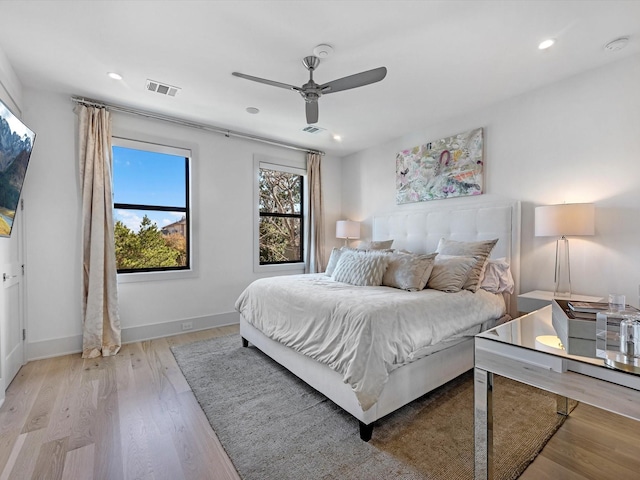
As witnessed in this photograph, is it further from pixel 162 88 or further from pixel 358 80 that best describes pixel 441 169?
pixel 162 88

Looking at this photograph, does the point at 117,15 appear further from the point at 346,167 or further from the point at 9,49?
the point at 346,167

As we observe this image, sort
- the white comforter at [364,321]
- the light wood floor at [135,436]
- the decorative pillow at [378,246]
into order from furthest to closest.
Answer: the decorative pillow at [378,246], the white comforter at [364,321], the light wood floor at [135,436]

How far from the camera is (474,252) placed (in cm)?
285

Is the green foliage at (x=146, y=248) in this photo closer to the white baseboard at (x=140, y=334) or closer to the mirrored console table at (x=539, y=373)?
the white baseboard at (x=140, y=334)

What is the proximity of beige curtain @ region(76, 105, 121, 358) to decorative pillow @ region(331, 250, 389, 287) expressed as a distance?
95.9 inches

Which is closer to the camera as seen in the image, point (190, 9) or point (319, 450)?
point (319, 450)

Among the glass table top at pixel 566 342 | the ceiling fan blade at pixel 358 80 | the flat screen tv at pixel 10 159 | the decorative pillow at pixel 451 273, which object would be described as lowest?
the glass table top at pixel 566 342

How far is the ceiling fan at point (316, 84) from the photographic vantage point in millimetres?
2057

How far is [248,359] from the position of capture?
9.53 ft

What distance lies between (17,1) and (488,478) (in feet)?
12.1

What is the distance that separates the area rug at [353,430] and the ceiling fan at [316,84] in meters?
2.31

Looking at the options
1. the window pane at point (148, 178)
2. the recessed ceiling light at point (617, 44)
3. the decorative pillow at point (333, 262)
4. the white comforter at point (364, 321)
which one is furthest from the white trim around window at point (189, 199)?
the recessed ceiling light at point (617, 44)

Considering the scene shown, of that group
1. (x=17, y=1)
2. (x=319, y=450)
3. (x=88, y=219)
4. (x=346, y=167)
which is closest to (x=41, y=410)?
(x=88, y=219)

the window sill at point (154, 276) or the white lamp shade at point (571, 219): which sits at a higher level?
the white lamp shade at point (571, 219)
